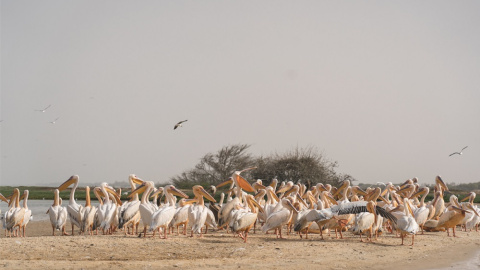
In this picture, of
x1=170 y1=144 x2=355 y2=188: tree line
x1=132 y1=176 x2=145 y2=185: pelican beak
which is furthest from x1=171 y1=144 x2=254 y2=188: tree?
x1=132 y1=176 x2=145 y2=185: pelican beak

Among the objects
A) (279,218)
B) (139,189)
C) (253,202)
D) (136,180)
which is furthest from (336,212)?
(136,180)

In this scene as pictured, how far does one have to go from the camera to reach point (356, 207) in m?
12.2

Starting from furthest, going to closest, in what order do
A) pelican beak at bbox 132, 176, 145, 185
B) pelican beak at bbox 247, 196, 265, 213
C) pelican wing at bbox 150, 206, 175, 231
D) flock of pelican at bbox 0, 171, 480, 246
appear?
→ pelican beak at bbox 132, 176, 145, 185
pelican beak at bbox 247, 196, 265, 213
flock of pelican at bbox 0, 171, 480, 246
pelican wing at bbox 150, 206, 175, 231

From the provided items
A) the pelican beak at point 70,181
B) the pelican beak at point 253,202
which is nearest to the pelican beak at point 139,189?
the pelican beak at point 253,202

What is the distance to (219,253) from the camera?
1027 centimetres

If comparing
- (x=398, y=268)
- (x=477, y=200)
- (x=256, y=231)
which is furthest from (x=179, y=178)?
(x=398, y=268)

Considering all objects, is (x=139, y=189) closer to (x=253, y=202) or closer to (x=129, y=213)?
(x=129, y=213)

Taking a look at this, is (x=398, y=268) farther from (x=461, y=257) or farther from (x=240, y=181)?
(x=240, y=181)

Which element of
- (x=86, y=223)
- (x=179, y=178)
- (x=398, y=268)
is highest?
(x=179, y=178)

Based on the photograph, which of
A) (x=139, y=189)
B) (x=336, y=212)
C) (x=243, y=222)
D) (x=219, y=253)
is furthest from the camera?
(x=139, y=189)

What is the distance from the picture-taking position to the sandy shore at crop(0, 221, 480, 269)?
9147 mm

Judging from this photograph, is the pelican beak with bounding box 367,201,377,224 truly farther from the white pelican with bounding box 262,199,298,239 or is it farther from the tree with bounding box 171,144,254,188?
the tree with bounding box 171,144,254,188

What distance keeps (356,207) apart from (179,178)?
24.5 m

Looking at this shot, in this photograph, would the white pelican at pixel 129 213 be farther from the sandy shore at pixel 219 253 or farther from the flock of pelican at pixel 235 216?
the sandy shore at pixel 219 253
